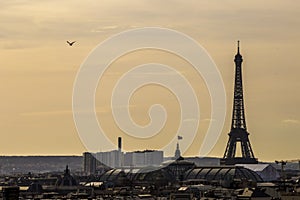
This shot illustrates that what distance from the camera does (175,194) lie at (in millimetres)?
138125

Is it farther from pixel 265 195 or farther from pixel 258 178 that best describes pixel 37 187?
pixel 265 195

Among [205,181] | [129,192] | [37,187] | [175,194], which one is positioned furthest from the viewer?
[205,181]

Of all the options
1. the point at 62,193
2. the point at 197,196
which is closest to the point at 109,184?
the point at 62,193

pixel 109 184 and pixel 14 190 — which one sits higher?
pixel 109 184

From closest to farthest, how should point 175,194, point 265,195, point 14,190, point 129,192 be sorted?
point 14,190 < point 265,195 < point 175,194 < point 129,192

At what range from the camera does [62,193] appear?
16388cm

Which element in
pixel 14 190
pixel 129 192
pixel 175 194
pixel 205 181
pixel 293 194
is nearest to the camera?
pixel 14 190

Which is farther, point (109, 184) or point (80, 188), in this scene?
point (109, 184)

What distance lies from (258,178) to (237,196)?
64.0 meters

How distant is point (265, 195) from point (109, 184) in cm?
7837

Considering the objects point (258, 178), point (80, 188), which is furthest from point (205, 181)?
point (80, 188)

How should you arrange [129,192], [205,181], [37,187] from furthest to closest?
[205,181], [37,187], [129,192]

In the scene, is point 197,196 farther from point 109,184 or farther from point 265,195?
point 109,184

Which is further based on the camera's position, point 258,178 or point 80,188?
point 258,178
